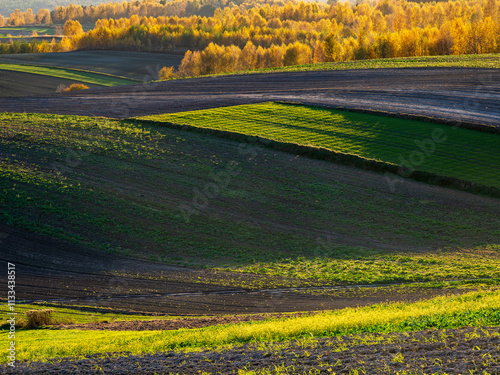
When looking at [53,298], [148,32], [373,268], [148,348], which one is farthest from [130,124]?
[148,32]

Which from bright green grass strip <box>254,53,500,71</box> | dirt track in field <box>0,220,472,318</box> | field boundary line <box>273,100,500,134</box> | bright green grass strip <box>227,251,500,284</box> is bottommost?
dirt track in field <box>0,220,472,318</box>

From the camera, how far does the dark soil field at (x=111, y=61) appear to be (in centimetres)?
10628

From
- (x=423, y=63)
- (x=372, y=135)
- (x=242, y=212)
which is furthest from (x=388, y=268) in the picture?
(x=423, y=63)

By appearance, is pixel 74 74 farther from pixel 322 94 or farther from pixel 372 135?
pixel 372 135

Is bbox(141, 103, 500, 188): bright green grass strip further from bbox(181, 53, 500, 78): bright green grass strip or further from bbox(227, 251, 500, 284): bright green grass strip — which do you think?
bbox(181, 53, 500, 78): bright green grass strip

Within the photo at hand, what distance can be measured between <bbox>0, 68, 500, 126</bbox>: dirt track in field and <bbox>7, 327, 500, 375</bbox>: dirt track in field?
113ft

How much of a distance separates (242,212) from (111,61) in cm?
9817

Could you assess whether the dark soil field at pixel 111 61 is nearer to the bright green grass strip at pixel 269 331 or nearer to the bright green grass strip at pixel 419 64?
the bright green grass strip at pixel 419 64

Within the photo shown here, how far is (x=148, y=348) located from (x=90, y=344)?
94.3 inches

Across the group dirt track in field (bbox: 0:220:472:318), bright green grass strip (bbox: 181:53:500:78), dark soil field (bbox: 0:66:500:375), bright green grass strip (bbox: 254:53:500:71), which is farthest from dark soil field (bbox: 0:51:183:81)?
dirt track in field (bbox: 0:220:472:318)

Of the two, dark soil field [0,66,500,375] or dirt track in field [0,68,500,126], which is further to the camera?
dirt track in field [0,68,500,126]

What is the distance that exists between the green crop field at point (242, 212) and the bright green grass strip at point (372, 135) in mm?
3290

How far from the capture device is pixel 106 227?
2797 cm

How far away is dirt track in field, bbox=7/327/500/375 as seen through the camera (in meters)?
11.0
